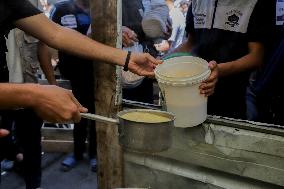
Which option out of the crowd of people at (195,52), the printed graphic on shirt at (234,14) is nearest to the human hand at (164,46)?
the crowd of people at (195,52)

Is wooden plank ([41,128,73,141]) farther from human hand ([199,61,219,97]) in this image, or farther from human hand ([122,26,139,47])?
human hand ([199,61,219,97])

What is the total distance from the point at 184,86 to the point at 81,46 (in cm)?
93

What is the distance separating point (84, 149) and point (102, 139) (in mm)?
2409

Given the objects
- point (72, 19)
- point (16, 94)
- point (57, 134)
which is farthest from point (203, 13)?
point (57, 134)

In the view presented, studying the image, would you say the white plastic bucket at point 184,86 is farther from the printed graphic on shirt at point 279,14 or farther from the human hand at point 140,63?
the printed graphic on shirt at point 279,14

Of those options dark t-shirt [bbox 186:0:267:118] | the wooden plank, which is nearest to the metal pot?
dark t-shirt [bbox 186:0:267:118]

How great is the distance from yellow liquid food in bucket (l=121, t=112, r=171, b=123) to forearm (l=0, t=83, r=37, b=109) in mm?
559

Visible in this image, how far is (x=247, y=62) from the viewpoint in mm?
2764

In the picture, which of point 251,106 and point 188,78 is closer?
point 188,78

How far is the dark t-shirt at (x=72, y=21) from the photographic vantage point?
468cm

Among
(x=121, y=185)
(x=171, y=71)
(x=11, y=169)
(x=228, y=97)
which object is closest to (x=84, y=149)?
(x=11, y=169)

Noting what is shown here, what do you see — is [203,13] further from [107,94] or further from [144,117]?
[144,117]

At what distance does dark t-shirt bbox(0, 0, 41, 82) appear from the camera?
2.41m

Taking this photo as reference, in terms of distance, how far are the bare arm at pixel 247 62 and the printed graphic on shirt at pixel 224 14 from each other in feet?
0.53
